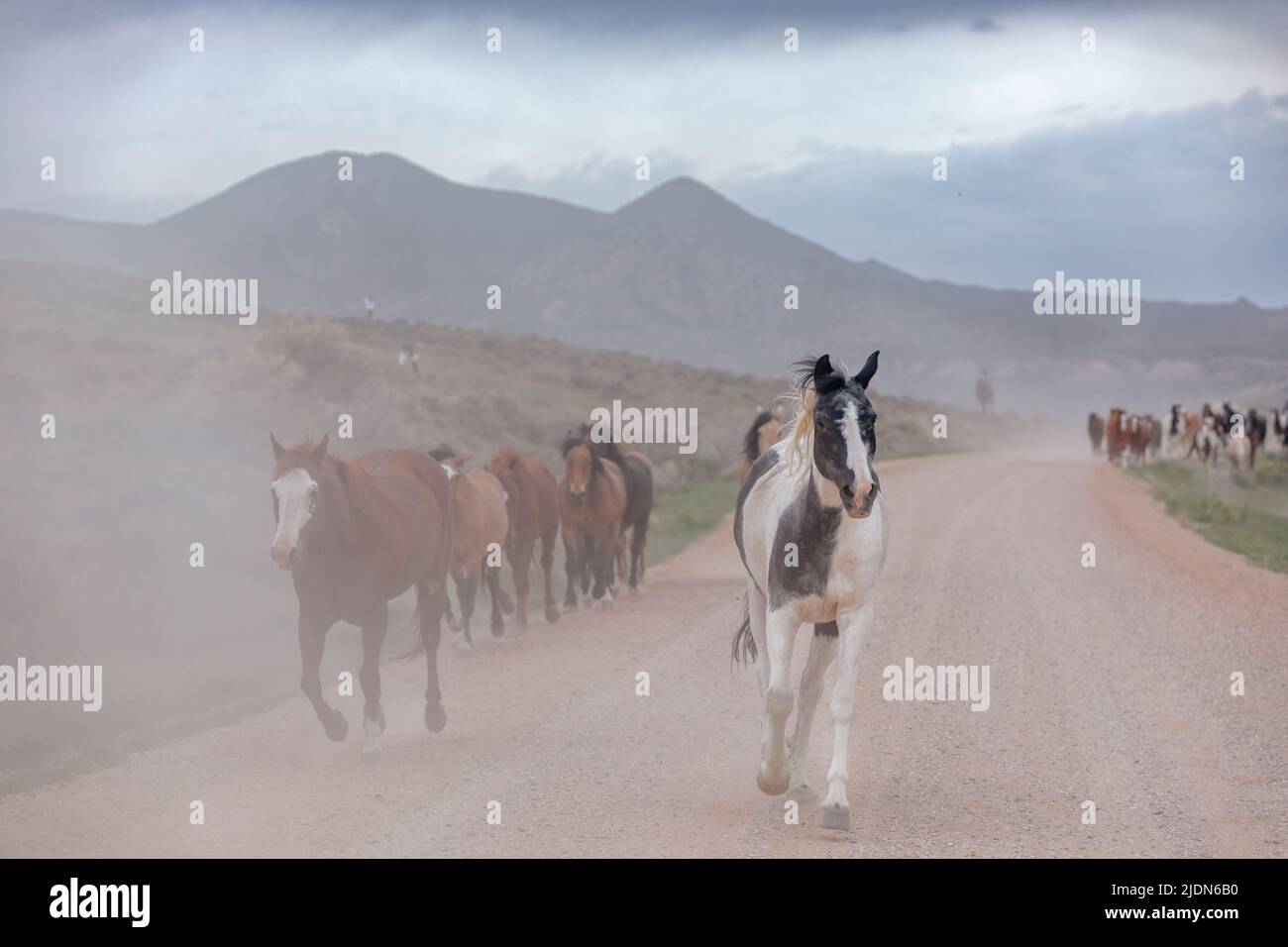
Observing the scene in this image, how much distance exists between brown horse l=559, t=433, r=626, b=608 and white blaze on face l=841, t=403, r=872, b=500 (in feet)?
30.4

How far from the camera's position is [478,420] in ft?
112

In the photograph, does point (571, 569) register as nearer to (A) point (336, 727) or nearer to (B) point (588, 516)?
(B) point (588, 516)

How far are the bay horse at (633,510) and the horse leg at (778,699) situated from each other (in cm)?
998

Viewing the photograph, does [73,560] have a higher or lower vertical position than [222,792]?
higher

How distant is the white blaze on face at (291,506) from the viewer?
8.32 m

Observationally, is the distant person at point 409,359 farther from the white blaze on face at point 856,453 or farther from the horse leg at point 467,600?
the white blaze on face at point 856,453

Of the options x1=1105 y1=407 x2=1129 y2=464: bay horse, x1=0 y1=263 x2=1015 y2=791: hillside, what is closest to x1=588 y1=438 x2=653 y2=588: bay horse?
x1=0 y1=263 x2=1015 y2=791: hillside

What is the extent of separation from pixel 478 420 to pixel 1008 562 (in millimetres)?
17779

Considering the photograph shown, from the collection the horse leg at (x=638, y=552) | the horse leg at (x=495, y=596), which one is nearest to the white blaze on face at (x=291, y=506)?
the horse leg at (x=495, y=596)

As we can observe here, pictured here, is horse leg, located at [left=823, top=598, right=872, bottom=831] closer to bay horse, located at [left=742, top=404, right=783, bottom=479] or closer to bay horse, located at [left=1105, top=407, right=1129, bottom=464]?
bay horse, located at [left=742, top=404, right=783, bottom=479]

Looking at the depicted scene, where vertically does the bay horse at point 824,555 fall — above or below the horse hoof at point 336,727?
above

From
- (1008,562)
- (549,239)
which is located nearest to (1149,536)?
(1008,562)

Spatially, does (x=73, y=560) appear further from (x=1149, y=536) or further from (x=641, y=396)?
(x=641, y=396)

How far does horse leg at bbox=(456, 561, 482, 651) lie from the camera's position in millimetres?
13711
